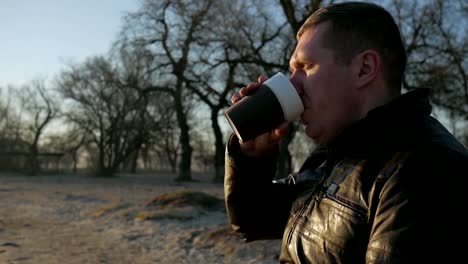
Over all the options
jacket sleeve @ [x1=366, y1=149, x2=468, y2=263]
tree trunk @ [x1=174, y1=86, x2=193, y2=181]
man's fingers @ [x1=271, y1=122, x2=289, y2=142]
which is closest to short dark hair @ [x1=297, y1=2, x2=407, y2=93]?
man's fingers @ [x1=271, y1=122, x2=289, y2=142]

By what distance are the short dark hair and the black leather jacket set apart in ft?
0.56

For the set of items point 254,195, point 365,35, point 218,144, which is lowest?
point 254,195

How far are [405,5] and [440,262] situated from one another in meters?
17.6

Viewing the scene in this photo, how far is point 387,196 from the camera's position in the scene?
1166 mm

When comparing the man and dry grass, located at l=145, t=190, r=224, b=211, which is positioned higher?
the man

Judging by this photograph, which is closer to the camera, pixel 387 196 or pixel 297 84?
pixel 387 196

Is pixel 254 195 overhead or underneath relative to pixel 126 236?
overhead

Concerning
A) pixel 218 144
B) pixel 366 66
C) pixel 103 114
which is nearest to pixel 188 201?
pixel 366 66

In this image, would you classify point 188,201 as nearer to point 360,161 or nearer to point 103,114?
point 360,161

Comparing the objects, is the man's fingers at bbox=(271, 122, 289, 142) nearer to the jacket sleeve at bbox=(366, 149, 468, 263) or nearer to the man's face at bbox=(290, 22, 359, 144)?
the man's face at bbox=(290, 22, 359, 144)

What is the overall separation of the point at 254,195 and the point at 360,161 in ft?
2.11

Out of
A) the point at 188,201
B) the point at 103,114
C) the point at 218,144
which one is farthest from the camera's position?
the point at 103,114

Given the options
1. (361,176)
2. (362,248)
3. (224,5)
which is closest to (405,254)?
(362,248)

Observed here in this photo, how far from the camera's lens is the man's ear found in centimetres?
152
